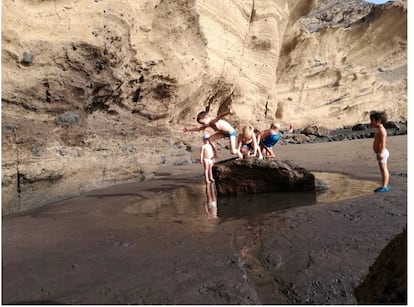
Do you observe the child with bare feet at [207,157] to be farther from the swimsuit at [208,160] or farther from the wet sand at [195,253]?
the wet sand at [195,253]

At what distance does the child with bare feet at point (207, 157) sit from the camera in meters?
4.88

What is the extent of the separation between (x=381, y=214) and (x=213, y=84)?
10.3 meters

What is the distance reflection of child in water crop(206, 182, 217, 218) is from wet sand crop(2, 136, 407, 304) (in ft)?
0.58

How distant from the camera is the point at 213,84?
12.3 metres

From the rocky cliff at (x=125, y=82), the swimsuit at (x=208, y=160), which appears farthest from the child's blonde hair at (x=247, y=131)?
the rocky cliff at (x=125, y=82)

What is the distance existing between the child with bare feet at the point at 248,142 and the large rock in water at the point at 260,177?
1.79ft

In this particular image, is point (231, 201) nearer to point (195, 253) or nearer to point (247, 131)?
point (247, 131)

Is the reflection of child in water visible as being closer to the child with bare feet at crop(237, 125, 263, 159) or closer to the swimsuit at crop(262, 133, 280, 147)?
the child with bare feet at crop(237, 125, 263, 159)

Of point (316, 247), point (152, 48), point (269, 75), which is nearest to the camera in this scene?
point (316, 247)

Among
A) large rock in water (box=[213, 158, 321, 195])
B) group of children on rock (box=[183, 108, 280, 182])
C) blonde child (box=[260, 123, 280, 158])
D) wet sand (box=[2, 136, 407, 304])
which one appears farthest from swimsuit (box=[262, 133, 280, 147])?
wet sand (box=[2, 136, 407, 304])

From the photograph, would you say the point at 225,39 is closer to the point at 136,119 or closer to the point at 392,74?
the point at 136,119

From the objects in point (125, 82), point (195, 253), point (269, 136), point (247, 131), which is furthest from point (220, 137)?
point (125, 82)

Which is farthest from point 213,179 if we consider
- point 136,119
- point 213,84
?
point 213,84

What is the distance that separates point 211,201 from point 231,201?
0.29 m
